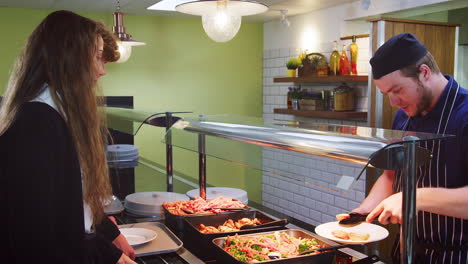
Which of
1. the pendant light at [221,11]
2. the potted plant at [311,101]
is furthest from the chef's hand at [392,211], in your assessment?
the potted plant at [311,101]

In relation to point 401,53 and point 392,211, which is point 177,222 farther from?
point 401,53

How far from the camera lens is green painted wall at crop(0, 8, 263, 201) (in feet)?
17.6

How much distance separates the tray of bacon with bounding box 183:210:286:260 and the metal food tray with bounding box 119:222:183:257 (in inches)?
2.1

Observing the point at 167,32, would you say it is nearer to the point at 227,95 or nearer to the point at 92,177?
the point at 227,95

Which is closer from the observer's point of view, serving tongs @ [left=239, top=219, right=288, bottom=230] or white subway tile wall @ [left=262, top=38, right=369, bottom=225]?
serving tongs @ [left=239, top=219, right=288, bottom=230]

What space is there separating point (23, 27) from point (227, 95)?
2470 mm

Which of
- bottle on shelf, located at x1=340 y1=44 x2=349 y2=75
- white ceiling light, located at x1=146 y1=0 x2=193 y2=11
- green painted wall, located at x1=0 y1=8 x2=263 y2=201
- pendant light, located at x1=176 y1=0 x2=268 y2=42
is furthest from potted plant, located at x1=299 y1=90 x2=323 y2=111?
pendant light, located at x1=176 y1=0 x2=268 y2=42

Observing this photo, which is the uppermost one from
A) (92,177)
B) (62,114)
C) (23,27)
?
(23,27)

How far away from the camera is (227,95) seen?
6.14 m

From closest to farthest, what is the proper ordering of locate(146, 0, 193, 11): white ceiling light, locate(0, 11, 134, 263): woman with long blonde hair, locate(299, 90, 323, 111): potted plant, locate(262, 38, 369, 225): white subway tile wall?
locate(0, 11, 134, 263): woman with long blonde hair, locate(262, 38, 369, 225): white subway tile wall, locate(146, 0, 193, 11): white ceiling light, locate(299, 90, 323, 111): potted plant

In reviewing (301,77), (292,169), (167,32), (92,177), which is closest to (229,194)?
(292,169)

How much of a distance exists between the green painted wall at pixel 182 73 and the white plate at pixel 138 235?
9.71 feet

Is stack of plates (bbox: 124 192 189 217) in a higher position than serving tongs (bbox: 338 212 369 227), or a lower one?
lower

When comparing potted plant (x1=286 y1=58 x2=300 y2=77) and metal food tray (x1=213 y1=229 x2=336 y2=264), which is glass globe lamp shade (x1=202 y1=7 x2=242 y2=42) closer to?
metal food tray (x1=213 y1=229 x2=336 y2=264)
